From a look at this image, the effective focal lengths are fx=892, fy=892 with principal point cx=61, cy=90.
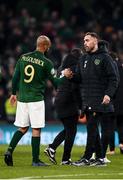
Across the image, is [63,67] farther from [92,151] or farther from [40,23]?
[40,23]

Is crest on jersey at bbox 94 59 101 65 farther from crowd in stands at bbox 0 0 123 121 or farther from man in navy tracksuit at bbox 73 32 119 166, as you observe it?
crowd in stands at bbox 0 0 123 121

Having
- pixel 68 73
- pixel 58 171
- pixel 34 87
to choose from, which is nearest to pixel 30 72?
pixel 34 87

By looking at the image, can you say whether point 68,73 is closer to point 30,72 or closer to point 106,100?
point 30,72

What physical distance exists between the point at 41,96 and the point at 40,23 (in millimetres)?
16368

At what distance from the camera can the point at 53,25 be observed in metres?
31.0

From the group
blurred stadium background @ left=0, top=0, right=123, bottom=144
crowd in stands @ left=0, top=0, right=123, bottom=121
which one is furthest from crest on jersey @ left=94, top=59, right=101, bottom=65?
crowd in stands @ left=0, top=0, right=123, bottom=121

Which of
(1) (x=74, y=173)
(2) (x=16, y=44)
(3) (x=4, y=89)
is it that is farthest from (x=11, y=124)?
(1) (x=74, y=173)

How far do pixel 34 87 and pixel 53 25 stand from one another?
16.1 m

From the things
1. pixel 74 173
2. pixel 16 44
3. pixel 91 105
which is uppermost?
pixel 16 44

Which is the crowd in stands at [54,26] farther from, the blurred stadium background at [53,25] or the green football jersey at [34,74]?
the green football jersey at [34,74]

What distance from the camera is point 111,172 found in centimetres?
1417

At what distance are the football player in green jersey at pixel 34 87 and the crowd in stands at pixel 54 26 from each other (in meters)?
12.2

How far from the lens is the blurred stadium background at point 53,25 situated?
28.8 m

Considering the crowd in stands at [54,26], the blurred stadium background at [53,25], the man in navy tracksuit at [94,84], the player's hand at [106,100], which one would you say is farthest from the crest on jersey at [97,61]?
the crowd in stands at [54,26]
